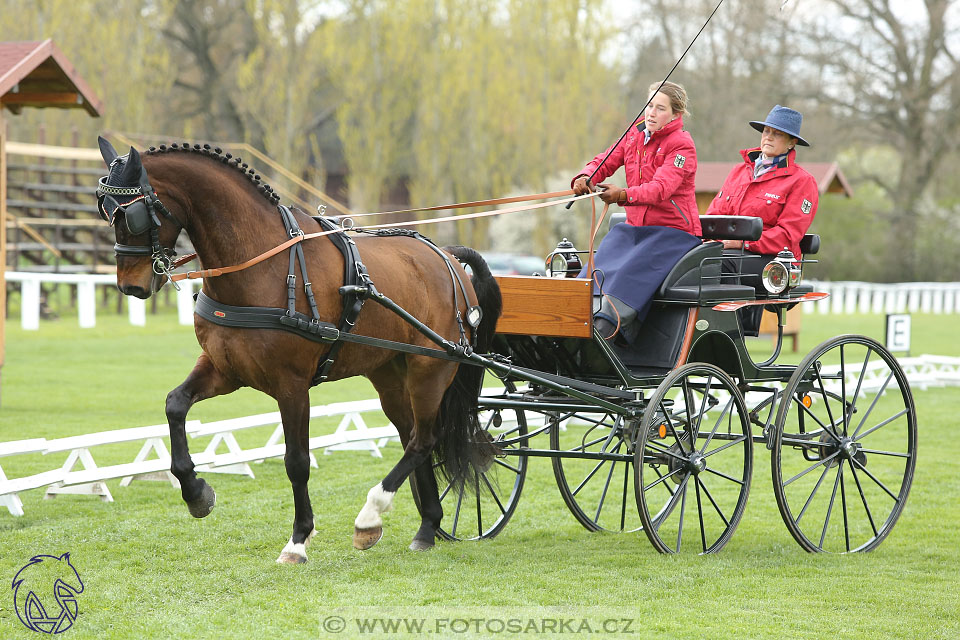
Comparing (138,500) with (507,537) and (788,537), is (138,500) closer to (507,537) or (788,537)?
(507,537)

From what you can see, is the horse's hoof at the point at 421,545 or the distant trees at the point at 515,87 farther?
the distant trees at the point at 515,87

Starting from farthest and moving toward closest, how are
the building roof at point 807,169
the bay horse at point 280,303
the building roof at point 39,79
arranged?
1. the building roof at point 807,169
2. the building roof at point 39,79
3. the bay horse at point 280,303

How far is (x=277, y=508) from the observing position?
6.54 meters

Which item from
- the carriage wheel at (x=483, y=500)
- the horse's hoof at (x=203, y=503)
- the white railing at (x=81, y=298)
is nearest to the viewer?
the horse's hoof at (x=203, y=503)

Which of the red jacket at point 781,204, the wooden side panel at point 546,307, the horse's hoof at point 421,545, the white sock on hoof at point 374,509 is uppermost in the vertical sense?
the red jacket at point 781,204

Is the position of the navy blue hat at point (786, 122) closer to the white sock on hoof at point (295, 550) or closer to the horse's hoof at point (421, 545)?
the horse's hoof at point (421, 545)

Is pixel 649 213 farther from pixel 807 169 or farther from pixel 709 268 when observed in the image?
pixel 807 169

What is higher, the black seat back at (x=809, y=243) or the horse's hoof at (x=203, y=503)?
the black seat back at (x=809, y=243)

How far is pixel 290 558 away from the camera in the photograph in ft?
16.4

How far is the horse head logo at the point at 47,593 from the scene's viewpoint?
162 inches

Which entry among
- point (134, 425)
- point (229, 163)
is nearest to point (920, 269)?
point (134, 425)

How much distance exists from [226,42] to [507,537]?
105ft

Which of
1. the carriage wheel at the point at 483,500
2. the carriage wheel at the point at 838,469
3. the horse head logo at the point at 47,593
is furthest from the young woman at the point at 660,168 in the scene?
the horse head logo at the point at 47,593

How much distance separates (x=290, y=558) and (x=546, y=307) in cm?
175
